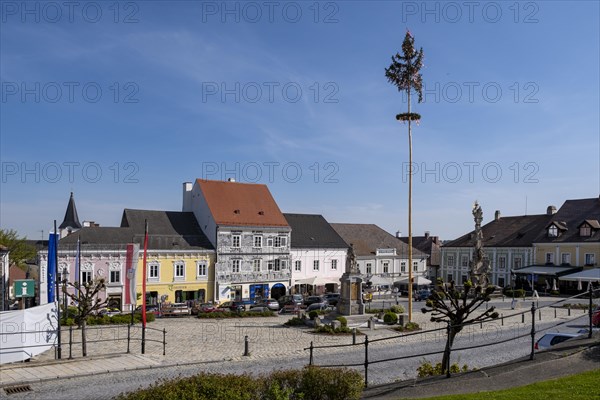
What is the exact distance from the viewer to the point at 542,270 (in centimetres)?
5022

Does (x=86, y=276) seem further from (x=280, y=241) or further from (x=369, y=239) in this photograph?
(x=369, y=239)

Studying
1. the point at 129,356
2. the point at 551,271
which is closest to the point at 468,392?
the point at 129,356

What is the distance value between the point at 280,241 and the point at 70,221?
19062 millimetres

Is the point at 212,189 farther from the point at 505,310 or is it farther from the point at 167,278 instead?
the point at 505,310

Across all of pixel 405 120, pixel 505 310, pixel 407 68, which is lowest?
pixel 505 310

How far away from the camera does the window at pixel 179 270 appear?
44397 millimetres

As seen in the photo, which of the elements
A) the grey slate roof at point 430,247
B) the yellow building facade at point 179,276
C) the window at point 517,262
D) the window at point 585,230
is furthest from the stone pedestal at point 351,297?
the grey slate roof at point 430,247

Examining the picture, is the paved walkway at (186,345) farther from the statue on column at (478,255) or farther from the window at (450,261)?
the window at (450,261)

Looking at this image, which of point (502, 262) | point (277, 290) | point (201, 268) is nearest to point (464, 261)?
point (502, 262)

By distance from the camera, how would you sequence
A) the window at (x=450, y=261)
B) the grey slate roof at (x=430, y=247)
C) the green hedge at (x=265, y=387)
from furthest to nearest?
1. the grey slate roof at (x=430, y=247)
2. the window at (x=450, y=261)
3. the green hedge at (x=265, y=387)

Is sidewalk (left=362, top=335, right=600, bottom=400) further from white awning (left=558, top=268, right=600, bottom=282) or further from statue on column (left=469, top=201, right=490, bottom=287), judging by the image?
statue on column (left=469, top=201, right=490, bottom=287)

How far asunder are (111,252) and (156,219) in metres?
5.89

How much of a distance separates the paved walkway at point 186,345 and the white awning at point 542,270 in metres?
18.7

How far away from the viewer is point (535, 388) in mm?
8188
